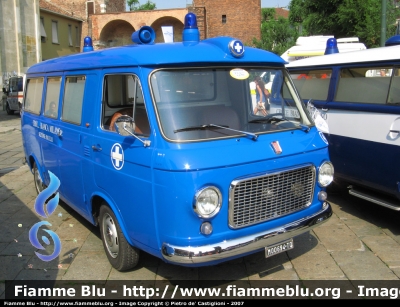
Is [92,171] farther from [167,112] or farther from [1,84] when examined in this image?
[1,84]

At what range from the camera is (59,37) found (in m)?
38.2

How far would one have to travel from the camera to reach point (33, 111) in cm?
673

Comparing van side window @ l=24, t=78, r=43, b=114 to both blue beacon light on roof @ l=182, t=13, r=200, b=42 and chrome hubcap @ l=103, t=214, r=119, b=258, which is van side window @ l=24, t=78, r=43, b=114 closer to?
chrome hubcap @ l=103, t=214, r=119, b=258

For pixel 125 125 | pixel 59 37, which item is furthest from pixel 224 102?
pixel 59 37

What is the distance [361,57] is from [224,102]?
8.69ft

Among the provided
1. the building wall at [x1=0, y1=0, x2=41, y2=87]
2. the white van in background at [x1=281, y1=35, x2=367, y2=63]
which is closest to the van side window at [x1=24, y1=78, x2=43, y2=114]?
the white van in background at [x1=281, y1=35, x2=367, y2=63]

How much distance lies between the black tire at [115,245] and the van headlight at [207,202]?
112 cm

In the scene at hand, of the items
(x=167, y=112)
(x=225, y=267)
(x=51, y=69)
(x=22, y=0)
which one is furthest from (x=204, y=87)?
(x=22, y=0)

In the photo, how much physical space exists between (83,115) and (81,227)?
1857 mm

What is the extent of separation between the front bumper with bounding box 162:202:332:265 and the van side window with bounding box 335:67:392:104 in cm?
241

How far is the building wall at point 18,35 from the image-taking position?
93.1ft

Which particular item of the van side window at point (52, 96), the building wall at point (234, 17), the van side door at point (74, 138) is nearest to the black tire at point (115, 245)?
the van side door at point (74, 138)

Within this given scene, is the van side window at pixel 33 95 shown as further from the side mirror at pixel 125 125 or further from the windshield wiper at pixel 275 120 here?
the windshield wiper at pixel 275 120

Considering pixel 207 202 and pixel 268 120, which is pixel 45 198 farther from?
pixel 268 120
